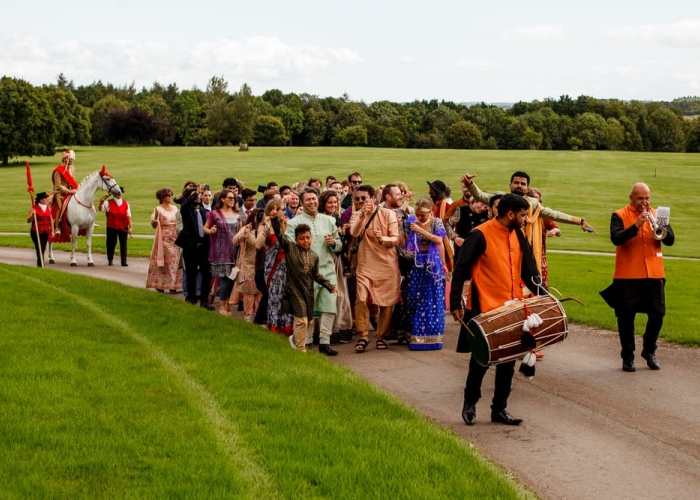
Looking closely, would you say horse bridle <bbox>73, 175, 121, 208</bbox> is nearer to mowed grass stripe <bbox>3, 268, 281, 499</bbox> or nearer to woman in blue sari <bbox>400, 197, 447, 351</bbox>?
mowed grass stripe <bbox>3, 268, 281, 499</bbox>

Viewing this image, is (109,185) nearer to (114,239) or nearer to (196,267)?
(114,239)

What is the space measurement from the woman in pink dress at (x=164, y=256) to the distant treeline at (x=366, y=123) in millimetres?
79761

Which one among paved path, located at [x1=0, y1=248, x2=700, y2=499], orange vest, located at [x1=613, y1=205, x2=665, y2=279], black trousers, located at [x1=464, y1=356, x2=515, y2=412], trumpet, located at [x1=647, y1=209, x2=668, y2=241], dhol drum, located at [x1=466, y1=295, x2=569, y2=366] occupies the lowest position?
paved path, located at [x1=0, y1=248, x2=700, y2=499]

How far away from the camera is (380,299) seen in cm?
1234

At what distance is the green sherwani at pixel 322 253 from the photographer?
1209 centimetres

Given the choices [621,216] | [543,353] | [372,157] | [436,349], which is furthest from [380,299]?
[372,157]

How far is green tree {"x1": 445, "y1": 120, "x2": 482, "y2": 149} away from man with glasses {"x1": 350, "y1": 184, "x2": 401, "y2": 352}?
338 feet

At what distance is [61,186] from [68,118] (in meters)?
78.3

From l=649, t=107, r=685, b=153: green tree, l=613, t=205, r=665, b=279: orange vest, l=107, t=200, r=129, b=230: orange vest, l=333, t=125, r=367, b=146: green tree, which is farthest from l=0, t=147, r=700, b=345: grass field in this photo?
l=649, t=107, r=685, b=153: green tree

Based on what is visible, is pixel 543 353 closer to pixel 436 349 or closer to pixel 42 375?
pixel 436 349

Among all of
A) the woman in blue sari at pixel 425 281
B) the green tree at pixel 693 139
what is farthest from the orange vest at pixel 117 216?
the green tree at pixel 693 139

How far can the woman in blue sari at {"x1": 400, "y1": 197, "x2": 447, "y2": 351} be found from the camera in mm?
12281

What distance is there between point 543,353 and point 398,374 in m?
2.21

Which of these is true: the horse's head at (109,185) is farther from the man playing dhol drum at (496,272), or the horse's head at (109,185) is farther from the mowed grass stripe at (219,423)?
the man playing dhol drum at (496,272)
